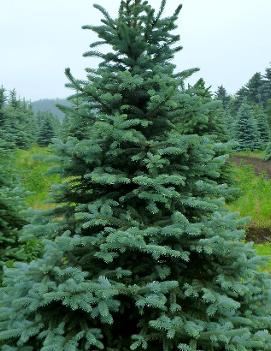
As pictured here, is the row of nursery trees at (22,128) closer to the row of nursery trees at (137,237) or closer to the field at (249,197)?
the field at (249,197)

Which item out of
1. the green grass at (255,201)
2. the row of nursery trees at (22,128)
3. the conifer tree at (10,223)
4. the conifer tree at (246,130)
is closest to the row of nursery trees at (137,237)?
the conifer tree at (10,223)

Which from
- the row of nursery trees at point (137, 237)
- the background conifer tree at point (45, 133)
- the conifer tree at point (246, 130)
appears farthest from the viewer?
the background conifer tree at point (45, 133)

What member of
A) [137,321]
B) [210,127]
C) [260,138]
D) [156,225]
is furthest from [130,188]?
[260,138]

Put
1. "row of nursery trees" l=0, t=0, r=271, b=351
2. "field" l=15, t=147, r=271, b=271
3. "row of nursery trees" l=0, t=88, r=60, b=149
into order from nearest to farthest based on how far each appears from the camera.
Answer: "row of nursery trees" l=0, t=0, r=271, b=351 → "field" l=15, t=147, r=271, b=271 → "row of nursery trees" l=0, t=88, r=60, b=149

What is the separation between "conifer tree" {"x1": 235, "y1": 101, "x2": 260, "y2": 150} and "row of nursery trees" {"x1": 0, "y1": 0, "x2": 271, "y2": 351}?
3571cm

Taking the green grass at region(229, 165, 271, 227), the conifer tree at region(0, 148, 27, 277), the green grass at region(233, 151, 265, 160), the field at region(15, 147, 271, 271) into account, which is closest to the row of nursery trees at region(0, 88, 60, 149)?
the field at region(15, 147, 271, 271)

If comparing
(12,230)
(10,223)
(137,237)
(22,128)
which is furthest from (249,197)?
(22,128)

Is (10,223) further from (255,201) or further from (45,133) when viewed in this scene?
(45,133)

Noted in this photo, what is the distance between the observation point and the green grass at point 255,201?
18578mm

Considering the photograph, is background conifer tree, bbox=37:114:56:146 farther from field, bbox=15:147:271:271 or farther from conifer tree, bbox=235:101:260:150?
field, bbox=15:147:271:271

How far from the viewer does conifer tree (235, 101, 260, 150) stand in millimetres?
41094

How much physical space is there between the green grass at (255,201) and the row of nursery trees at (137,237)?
12.8 m

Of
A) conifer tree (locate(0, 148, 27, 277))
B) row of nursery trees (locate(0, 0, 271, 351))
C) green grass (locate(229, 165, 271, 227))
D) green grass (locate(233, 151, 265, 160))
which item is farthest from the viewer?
green grass (locate(233, 151, 265, 160))

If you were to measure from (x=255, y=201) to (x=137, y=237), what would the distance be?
16.0m
